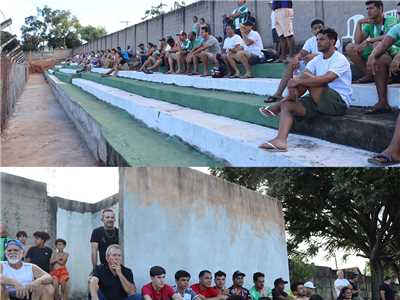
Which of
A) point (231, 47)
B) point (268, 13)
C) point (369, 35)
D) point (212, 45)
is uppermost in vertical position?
point (268, 13)

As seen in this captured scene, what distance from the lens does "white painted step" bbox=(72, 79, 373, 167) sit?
3816mm

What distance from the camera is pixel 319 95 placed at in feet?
14.0

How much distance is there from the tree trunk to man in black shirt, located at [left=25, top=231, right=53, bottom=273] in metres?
8.47

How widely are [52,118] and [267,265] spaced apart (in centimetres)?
544

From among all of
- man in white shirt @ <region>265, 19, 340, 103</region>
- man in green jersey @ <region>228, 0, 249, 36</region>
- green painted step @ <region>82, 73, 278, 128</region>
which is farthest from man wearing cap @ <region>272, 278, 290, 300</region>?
man in green jersey @ <region>228, 0, 249, 36</region>

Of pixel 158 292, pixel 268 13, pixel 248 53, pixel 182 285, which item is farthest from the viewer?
pixel 268 13

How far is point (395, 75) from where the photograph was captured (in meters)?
4.63

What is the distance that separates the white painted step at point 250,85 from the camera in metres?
4.57

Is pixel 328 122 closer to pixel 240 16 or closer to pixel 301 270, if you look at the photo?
pixel 240 16

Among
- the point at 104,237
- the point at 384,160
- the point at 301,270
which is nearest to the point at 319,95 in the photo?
the point at 384,160

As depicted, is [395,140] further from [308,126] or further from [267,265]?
[267,265]

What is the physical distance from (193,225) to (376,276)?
7.20 m

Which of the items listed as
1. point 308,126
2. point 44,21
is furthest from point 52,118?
point 44,21

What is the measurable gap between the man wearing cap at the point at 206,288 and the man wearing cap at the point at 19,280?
1903mm
